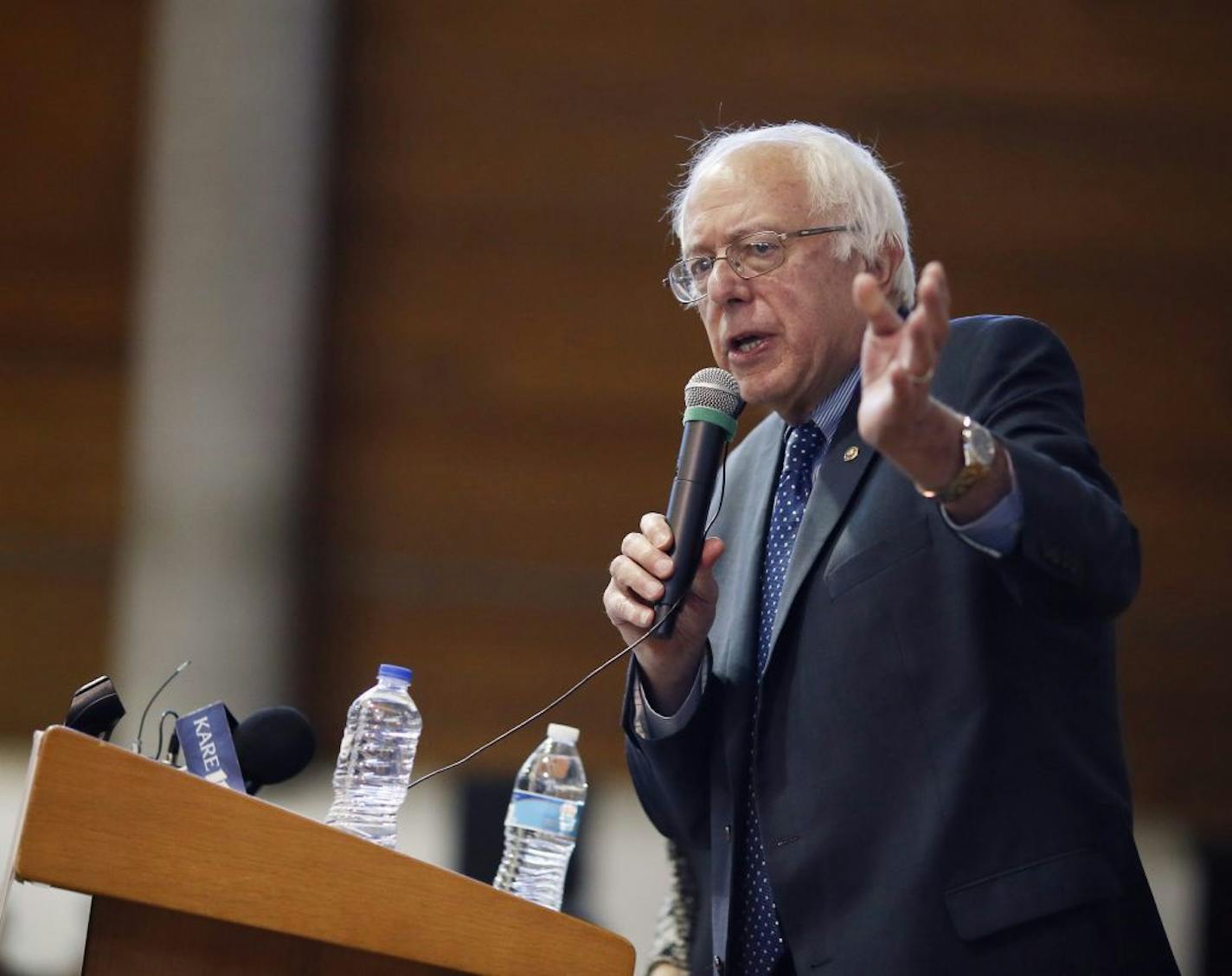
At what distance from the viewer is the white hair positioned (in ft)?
6.14

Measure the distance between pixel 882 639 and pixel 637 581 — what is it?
0.28 metres

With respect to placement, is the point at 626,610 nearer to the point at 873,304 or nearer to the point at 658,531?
the point at 658,531

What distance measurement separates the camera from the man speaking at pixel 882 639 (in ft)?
4.46

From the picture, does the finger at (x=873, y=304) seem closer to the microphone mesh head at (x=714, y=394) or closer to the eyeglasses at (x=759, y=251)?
the microphone mesh head at (x=714, y=394)

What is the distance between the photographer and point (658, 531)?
1637mm

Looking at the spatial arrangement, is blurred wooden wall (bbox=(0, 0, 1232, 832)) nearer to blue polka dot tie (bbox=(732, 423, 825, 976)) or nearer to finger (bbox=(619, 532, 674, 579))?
blue polka dot tie (bbox=(732, 423, 825, 976))

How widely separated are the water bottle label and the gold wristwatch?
0.59m

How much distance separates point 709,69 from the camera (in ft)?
12.5

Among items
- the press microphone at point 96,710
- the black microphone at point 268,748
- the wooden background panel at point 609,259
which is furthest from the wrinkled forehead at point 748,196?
the wooden background panel at point 609,259

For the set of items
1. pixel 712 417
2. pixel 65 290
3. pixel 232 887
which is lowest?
pixel 232 887

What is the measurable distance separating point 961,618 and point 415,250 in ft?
8.61

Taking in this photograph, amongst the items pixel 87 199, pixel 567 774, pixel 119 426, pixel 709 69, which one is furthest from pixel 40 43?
pixel 567 774

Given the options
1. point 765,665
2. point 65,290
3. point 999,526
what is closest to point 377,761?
point 765,665

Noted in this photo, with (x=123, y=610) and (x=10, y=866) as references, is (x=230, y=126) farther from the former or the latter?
(x=10, y=866)
